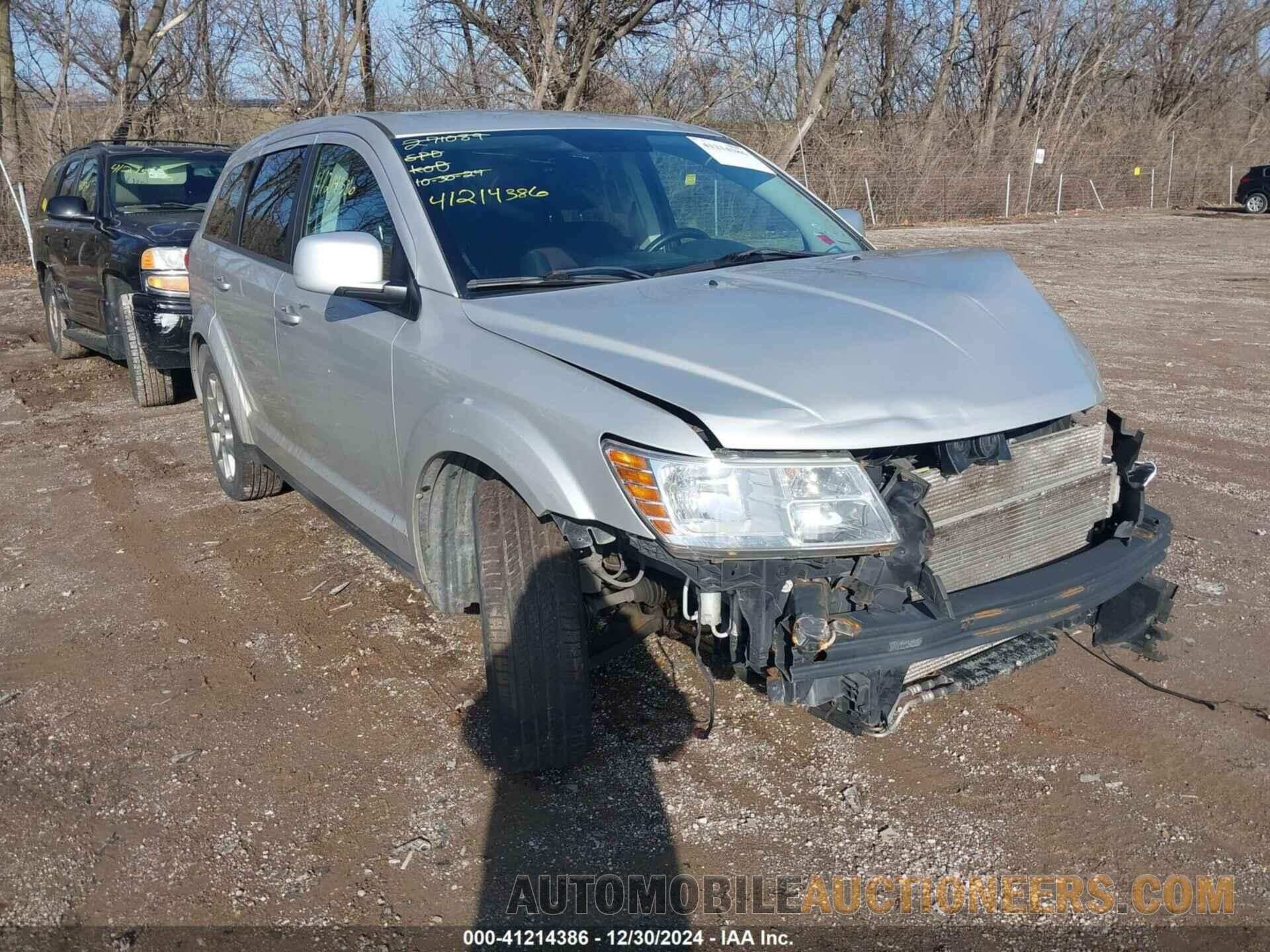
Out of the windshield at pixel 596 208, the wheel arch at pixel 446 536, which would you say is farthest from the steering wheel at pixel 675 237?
the wheel arch at pixel 446 536

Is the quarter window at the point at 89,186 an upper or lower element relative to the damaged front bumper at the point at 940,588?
upper

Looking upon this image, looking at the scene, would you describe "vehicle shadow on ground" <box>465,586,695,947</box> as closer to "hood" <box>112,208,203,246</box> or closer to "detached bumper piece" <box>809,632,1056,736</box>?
"detached bumper piece" <box>809,632,1056,736</box>

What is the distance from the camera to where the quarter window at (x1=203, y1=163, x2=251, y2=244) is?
5.28 metres

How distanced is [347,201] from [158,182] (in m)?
5.92

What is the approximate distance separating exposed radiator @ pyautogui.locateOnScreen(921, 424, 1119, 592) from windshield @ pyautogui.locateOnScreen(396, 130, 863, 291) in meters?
1.25

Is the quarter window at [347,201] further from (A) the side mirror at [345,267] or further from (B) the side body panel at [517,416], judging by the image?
(B) the side body panel at [517,416]

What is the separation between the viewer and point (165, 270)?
7383 millimetres

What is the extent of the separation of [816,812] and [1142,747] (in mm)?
1096

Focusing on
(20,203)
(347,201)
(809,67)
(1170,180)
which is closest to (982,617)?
(347,201)

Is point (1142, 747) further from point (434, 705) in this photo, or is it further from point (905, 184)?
point (905, 184)

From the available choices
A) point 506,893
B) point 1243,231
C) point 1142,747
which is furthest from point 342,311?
point 1243,231

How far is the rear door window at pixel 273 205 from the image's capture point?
4531mm

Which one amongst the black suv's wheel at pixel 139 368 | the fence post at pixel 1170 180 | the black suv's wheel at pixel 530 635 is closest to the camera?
the black suv's wheel at pixel 530 635

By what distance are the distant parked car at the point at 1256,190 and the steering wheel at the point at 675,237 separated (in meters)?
31.6
